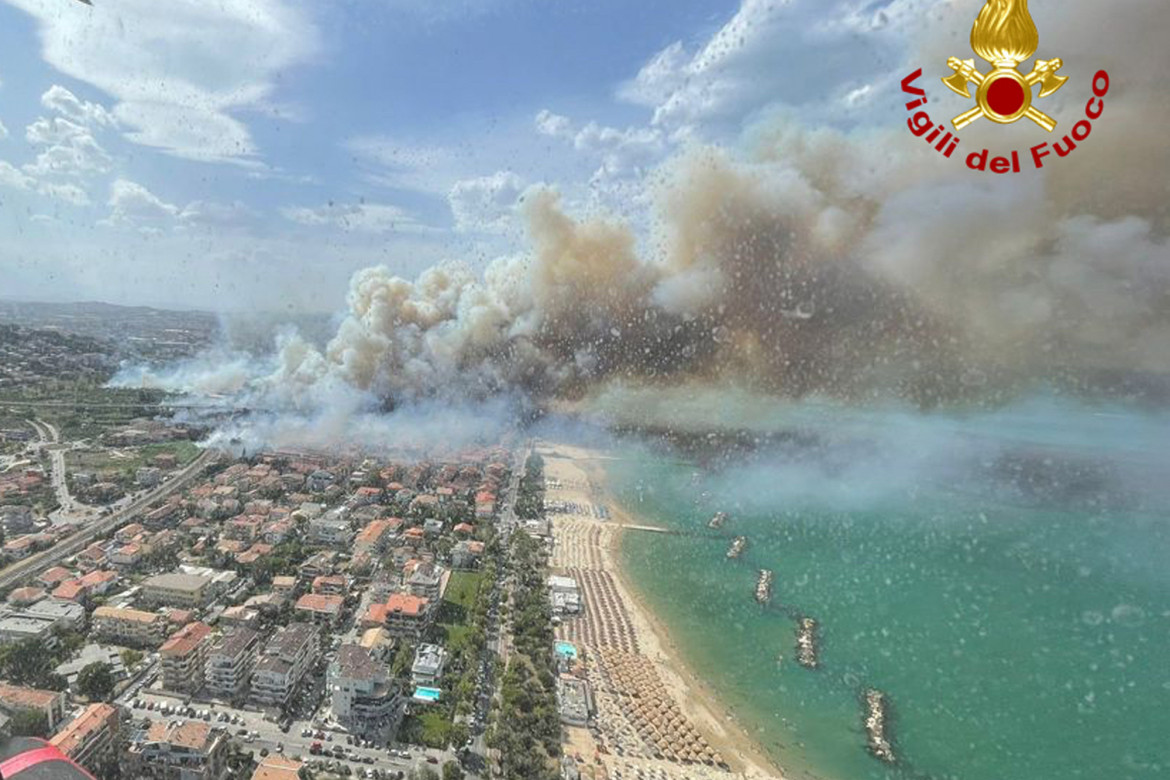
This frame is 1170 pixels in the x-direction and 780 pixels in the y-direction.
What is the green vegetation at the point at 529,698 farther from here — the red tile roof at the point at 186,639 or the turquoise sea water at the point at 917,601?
the red tile roof at the point at 186,639

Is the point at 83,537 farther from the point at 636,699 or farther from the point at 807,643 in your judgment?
the point at 807,643

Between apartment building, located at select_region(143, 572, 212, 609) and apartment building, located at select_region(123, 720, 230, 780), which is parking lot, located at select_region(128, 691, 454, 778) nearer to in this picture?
apartment building, located at select_region(123, 720, 230, 780)

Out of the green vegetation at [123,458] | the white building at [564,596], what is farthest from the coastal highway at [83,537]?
the white building at [564,596]

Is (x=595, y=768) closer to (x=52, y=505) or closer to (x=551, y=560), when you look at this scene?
(x=551, y=560)

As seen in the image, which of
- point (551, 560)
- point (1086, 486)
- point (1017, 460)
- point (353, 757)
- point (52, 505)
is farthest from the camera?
point (1017, 460)

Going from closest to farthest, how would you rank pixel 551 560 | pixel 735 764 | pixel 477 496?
pixel 735 764 < pixel 551 560 < pixel 477 496

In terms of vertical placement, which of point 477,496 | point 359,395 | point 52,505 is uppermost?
point 359,395

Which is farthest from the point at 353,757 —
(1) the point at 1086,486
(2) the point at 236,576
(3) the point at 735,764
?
(1) the point at 1086,486
